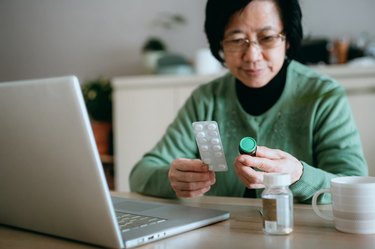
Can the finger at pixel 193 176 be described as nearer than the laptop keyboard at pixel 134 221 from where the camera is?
No

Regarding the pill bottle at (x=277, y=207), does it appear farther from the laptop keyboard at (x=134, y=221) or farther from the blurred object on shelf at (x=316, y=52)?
the blurred object on shelf at (x=316, y=52)

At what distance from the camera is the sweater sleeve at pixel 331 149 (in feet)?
3.28

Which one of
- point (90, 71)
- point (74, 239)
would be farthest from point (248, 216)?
point (90, 71)

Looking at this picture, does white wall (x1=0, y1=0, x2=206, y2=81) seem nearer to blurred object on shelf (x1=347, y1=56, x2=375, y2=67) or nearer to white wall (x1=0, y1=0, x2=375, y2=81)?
white wall (x1=0, y1=0, x2=375, y2=81)

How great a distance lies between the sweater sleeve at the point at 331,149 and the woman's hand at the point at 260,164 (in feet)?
0.36

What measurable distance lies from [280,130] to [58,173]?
80 cm

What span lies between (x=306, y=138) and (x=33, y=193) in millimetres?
795

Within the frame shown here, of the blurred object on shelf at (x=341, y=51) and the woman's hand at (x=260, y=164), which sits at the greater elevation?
the blurred object on shelf at (x=341, y=51)

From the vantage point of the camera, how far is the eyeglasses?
1.27m

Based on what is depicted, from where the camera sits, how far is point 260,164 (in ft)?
2.74

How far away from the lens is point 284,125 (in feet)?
4.46

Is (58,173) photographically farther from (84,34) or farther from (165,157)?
(84,34)

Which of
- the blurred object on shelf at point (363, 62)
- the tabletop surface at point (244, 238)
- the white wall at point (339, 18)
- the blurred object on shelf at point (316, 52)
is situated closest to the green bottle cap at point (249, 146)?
the tabletop surface at point (244, 238)

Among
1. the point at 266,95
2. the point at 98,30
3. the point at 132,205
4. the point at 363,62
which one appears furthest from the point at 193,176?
the point at 98,30
